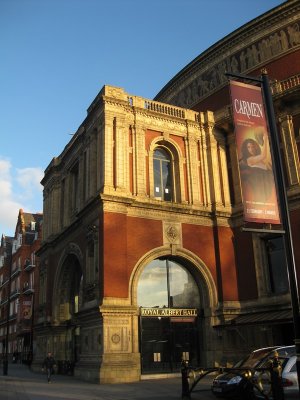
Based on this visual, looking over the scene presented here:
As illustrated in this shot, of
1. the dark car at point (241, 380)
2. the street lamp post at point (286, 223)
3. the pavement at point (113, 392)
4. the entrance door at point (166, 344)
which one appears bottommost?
the pavement at point (113, 392)

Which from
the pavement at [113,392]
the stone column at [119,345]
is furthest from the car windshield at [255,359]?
the stone column at [119,345]

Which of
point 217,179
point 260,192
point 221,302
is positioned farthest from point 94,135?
point 260,192

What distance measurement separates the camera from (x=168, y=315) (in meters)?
25.3

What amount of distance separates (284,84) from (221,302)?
14.5 metres

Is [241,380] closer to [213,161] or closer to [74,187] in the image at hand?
[213,161]

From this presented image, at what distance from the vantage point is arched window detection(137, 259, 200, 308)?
25.4 m

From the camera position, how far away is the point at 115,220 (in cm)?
2427

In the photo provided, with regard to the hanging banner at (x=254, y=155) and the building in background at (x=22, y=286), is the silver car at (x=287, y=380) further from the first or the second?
the building in background at (x=22, y=286)

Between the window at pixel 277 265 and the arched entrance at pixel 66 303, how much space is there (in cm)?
1312

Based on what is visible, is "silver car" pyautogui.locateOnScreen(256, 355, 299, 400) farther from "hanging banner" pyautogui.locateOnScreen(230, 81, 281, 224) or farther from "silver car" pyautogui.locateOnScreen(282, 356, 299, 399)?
"hanging banner" pyautogui.locateOnScreen(230, 81, 281, 224)

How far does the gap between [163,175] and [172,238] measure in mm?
4525

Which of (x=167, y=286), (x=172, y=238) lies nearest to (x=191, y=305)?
(x=167, y=286)

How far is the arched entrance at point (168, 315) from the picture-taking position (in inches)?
950

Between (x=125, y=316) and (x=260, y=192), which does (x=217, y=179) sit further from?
(x=260, y=192)
